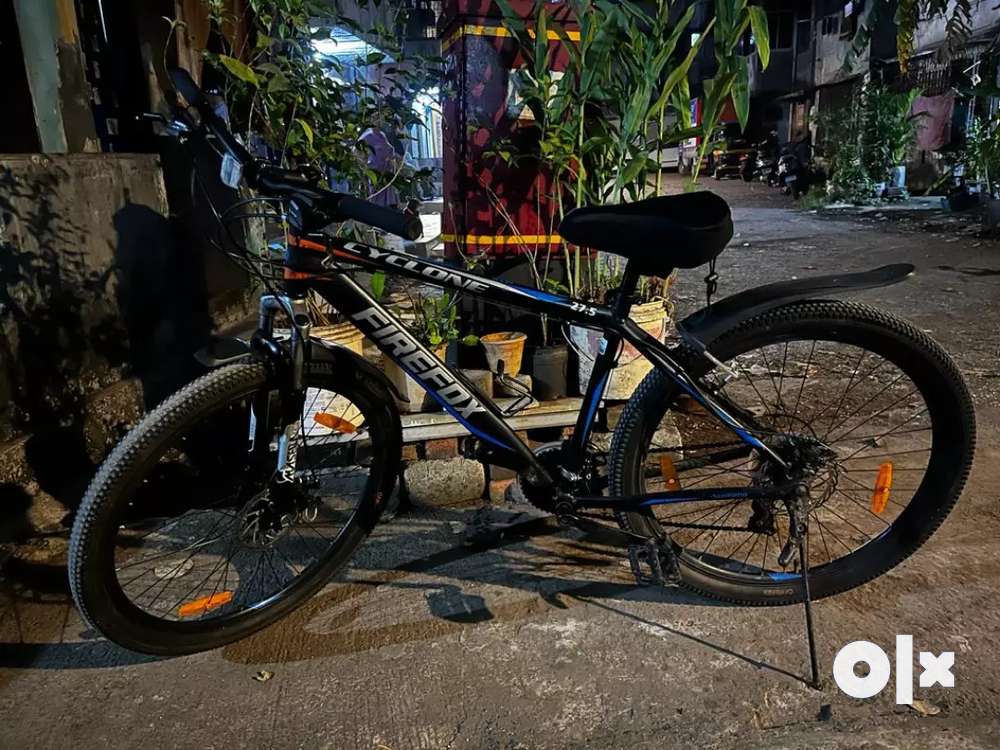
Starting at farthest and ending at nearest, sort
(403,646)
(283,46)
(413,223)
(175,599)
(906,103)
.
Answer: (906,103), (283,46), (175,599), (403,646), (413,223)

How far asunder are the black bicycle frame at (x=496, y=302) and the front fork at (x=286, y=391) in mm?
57

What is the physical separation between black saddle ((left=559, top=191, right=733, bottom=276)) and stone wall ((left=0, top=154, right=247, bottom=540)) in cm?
219

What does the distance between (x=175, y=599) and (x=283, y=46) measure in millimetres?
2875

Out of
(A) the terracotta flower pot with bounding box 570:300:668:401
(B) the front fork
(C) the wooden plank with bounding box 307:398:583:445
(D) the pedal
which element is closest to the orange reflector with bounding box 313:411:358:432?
(B) the front fork

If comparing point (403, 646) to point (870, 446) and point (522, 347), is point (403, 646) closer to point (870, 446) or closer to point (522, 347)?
point (522, 347)

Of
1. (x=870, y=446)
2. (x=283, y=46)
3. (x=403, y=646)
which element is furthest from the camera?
(x=283, y=46)

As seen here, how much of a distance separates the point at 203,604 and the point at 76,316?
146cm

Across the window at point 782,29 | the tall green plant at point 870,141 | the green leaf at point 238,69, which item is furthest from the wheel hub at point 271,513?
the window at point 782,29

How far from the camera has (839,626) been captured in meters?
2.21

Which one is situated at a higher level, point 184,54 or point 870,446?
point 184,54

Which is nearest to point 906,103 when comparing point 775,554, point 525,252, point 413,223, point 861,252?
point 861,252

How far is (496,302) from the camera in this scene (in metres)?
2.04

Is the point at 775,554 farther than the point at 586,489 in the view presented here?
Yes

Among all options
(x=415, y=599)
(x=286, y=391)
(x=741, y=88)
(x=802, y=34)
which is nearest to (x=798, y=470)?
(x=415, y=599)
